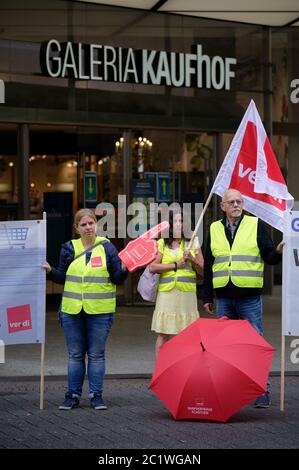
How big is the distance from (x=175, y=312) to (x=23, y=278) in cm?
141

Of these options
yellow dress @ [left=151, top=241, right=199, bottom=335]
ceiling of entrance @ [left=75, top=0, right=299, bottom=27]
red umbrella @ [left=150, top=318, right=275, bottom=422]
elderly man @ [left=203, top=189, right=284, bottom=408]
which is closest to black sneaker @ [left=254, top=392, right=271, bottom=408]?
elderly man @ [left=203, top=189, right=284, bottom=408]

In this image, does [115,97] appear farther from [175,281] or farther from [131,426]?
[131,426]

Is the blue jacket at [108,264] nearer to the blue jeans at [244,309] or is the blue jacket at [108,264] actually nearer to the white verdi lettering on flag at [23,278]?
the white verdi lettering on flag at [23,278]

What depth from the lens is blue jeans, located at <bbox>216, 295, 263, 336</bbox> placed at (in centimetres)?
833

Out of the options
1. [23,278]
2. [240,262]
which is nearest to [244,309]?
[240,262]

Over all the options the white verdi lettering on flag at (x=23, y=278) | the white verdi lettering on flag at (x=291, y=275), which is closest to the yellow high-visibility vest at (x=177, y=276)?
the white verdi lettering on flag at (x=291, y=275)

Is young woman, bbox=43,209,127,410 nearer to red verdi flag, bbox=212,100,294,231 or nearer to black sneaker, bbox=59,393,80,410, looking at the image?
black sneaker, bbox=59,393,80,410

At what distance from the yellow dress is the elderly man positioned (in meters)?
0.54

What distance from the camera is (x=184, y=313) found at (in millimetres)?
8922

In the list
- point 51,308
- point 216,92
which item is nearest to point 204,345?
point 51,308

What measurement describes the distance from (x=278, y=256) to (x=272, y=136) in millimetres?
8855

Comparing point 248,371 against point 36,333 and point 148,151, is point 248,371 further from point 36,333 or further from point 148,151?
point 148,151

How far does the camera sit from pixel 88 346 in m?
8.27

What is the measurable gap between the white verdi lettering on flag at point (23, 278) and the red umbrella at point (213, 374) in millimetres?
1330
